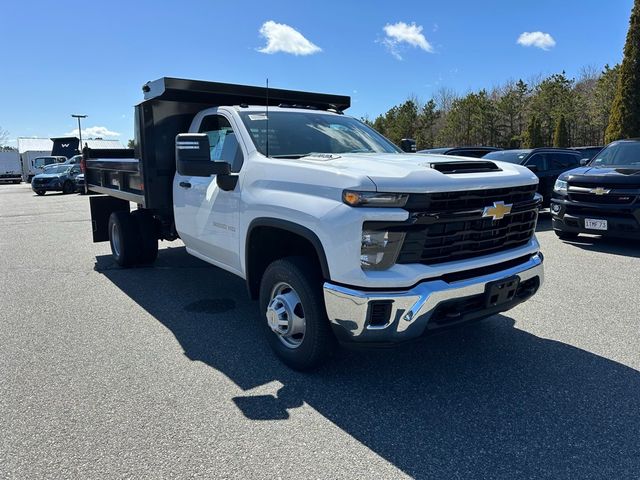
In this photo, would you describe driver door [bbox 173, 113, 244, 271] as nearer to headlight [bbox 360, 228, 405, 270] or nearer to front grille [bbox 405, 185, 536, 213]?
headlight [bbox 360, 228, 405, 270]

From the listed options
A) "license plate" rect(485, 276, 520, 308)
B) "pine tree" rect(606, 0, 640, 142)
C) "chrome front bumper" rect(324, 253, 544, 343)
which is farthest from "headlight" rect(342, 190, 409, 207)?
"pine tree" rect(606, 0, 640, 142)

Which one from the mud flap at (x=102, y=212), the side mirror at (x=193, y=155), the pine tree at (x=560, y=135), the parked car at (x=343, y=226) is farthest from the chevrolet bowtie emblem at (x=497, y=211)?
the pine tree at (x=560, y=135)

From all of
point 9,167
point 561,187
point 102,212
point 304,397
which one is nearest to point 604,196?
point 561,187

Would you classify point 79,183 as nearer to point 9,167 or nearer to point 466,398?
point 9,167

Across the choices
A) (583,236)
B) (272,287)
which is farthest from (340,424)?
(583,236)

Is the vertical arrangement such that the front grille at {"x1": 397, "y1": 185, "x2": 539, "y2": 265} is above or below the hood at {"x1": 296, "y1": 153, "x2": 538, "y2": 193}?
below

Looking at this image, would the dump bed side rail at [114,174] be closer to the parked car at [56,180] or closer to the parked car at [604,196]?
the parked car at [604,196]

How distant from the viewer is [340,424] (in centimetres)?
288

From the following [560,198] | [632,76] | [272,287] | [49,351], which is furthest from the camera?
[632,76]

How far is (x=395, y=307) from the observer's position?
2.82 meters

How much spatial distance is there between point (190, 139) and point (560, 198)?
22.2ft

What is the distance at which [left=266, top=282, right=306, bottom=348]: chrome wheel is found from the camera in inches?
135

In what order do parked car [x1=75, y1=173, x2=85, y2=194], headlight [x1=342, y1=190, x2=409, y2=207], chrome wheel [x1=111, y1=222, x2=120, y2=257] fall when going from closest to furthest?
1. headlight [x1=342, y1=190, x2=409, y2=207]
2. chrome wheel [x1=111, y1=222, x2=120, y2=257]
3. parked car [x1=75, y1=173, x2=85, y2=194]

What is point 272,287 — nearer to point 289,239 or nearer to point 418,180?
point 289,239
